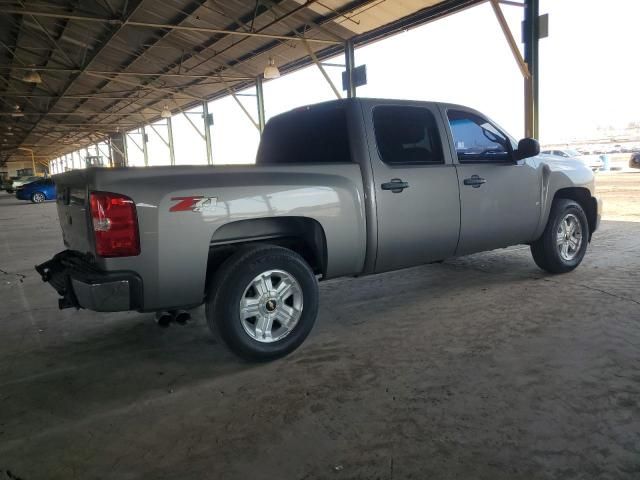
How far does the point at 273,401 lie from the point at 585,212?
15.5 ft

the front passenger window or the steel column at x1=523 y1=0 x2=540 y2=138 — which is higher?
the steel column at x1=523 y1=0 x2=540 y2=138

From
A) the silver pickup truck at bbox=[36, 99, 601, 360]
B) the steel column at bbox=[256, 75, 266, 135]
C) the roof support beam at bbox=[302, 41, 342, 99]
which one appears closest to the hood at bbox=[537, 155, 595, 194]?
the silver pickup truck at bbox=[36, 99, 601, 360]

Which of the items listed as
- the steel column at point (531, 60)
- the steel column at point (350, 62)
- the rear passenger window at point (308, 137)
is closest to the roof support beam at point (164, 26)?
the steel column at point (350, 62)

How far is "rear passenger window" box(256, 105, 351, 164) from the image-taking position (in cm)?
399

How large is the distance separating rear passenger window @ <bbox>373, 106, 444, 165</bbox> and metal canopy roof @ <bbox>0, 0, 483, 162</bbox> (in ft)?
27.7

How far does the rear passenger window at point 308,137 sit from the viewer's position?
3.99 metres

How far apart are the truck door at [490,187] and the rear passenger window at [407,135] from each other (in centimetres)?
23

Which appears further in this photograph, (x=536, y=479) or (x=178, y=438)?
(x=178, y=438)

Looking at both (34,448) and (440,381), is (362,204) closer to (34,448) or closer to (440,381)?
(440,381)

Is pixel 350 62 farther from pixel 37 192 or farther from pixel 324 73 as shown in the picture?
pixel 37 192

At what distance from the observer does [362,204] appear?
3.72m

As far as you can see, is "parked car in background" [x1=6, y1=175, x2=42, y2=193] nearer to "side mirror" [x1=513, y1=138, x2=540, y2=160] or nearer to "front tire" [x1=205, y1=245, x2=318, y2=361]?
"front tire" [x1=205, y1=245, x2=318, y2=361]

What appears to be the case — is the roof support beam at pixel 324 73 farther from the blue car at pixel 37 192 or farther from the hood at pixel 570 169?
the blue car at pixel 37 192

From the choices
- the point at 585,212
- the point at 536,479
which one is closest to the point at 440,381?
the point at 536,479
